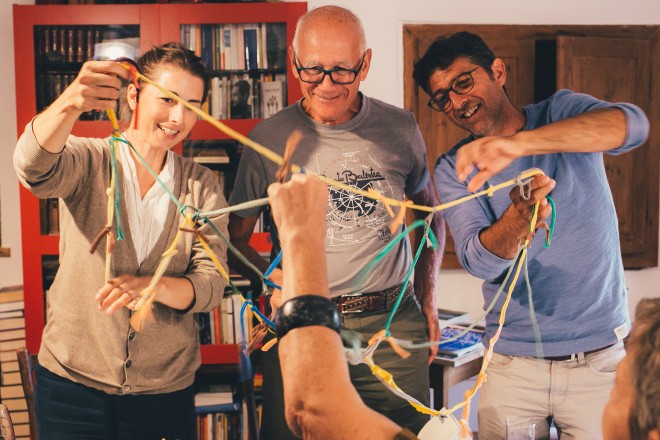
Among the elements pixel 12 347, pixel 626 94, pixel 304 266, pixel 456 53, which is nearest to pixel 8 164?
pixel 12 347

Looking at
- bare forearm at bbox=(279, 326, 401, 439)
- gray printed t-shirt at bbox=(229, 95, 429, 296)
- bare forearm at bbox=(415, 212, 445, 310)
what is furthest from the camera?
bare forearm at bbox=(415, 212, 445, 310)

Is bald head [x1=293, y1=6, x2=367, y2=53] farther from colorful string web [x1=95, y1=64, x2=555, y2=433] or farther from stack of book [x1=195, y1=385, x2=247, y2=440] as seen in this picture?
stack of book [x1=195, y1=385, x2=247, y2=440]

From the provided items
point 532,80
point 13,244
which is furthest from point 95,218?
point 532,80

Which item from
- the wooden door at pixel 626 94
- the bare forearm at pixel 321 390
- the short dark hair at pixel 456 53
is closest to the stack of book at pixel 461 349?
the short dark hair at pixel 456 53

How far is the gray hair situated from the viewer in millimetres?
894

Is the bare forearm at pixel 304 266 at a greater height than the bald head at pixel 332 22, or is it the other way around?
the bald head at pixel 332 22

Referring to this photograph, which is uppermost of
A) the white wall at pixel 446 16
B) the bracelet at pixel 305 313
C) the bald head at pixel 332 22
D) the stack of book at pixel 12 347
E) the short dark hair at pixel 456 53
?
the white wall at pixel 446 16

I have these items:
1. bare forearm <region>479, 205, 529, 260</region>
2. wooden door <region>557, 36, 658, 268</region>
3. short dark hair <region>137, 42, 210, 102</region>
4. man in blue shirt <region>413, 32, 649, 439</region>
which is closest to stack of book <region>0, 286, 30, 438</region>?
short dark hair <region>137, 42, 210, 102</region>

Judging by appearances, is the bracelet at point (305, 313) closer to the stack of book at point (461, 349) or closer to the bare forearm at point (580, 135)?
the bare forearm at point (580, 135)

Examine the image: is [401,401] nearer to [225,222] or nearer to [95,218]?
[225,222]

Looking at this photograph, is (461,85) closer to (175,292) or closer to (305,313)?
(175,292)

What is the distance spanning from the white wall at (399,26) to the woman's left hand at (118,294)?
8.61ft

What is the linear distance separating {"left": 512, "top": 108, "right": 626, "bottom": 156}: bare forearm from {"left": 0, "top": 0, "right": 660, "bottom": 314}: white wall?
2284 millimetres

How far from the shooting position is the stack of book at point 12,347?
11.5 ft
